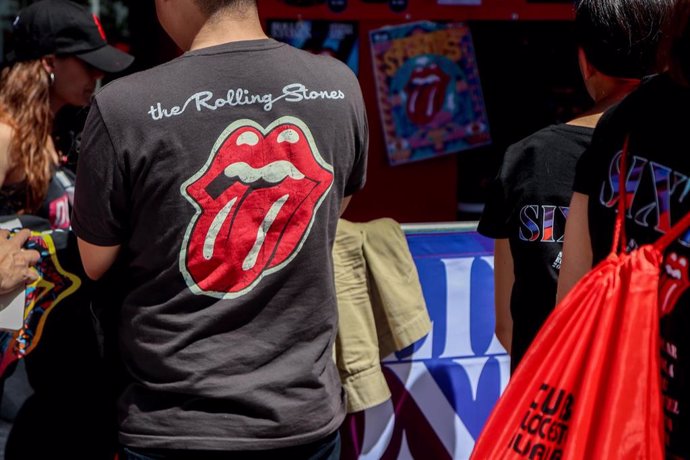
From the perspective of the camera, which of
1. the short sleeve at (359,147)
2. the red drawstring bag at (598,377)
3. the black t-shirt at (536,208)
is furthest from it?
the black t-shirt at (536,208)

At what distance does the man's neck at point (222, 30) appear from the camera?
181cm

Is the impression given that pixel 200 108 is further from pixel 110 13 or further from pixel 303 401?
pixel 110 13

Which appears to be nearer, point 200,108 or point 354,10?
point 200,108

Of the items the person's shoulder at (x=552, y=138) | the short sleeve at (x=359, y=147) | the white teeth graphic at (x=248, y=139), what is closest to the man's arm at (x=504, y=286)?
the person's shoulder at (x=552, y=138)

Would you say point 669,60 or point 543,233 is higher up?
point 669,60

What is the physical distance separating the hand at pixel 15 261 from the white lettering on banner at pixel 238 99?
745 mm

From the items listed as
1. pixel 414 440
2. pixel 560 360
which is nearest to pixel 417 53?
pixel 414 440

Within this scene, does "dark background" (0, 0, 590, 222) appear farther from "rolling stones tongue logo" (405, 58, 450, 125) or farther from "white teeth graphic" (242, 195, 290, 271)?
"white teeth graphic" (242, 195, 290, 271)

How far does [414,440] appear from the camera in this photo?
2979mm

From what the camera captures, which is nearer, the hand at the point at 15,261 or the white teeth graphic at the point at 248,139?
the white teeth graphic at the point at 248,139

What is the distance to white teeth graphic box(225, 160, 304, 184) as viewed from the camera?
1741mm

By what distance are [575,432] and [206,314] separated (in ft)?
2.46

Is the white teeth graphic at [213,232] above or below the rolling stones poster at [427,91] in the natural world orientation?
above

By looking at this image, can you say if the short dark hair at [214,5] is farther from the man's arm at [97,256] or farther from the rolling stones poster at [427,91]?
the rolling stones poster at [427,91]
